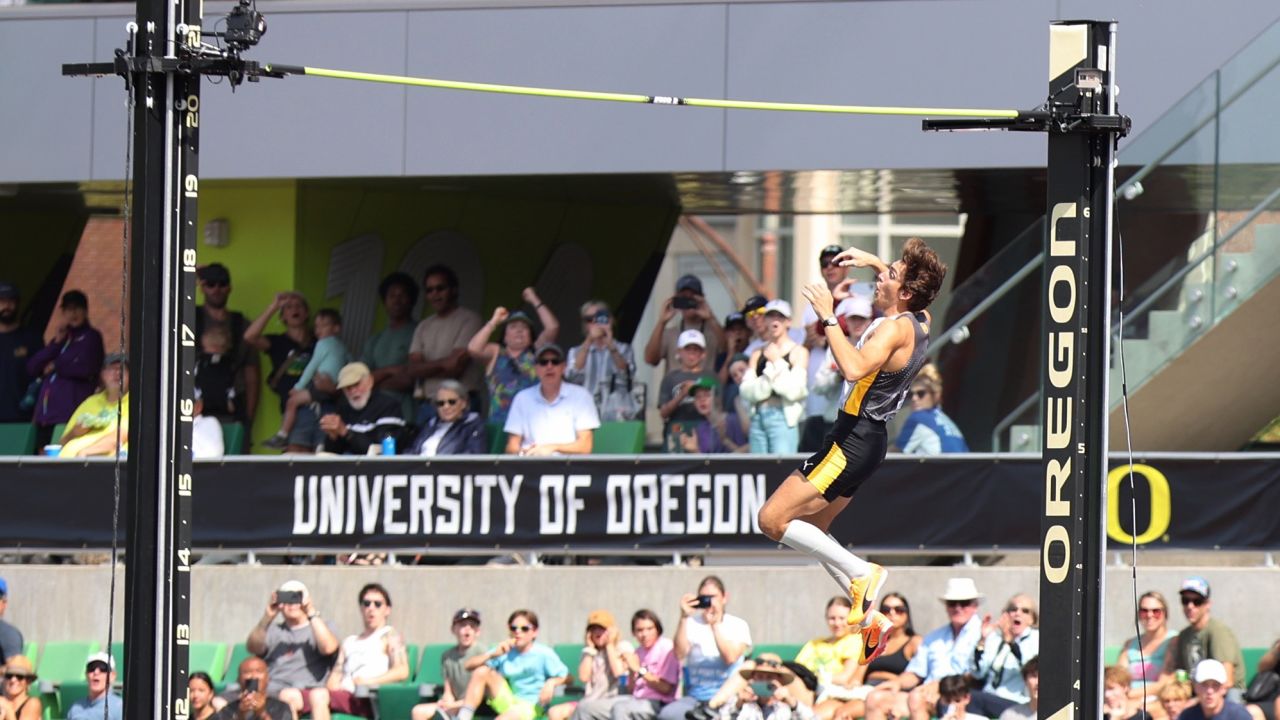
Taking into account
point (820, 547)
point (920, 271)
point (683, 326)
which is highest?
point (683, 326)

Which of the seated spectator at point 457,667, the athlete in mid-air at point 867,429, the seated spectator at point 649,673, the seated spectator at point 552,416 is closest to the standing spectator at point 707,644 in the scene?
the seated spectator at point 649,673

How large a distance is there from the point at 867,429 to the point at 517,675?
14.6 ft

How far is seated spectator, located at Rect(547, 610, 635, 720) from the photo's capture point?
41.3ft

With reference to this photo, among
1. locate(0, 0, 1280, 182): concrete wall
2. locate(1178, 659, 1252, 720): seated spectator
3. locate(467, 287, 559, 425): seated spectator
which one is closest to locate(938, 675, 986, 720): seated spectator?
locate(1178, 659, 1252, 720): seated spectator

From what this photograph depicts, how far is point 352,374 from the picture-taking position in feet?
49.7

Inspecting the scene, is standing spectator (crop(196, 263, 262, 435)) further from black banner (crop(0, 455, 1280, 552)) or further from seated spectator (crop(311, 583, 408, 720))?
seated spectator (crop(311, 583, 408, 720))

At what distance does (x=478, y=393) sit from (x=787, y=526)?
6943mm

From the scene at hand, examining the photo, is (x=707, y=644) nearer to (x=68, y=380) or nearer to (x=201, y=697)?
(x=201, y=697)

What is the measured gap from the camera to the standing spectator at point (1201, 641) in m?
12.0

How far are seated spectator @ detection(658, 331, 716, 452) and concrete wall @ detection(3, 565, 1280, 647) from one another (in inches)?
40.2

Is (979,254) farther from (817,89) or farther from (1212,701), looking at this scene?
(1212,701)

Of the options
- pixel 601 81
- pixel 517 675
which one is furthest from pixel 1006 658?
pixel 601 81

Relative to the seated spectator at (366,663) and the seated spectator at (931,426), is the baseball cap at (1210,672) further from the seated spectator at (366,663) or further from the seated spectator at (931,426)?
the seated spectator at (366,663)

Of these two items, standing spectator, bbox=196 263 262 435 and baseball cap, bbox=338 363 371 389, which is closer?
baseball cap, bbox=338 363 371 389
